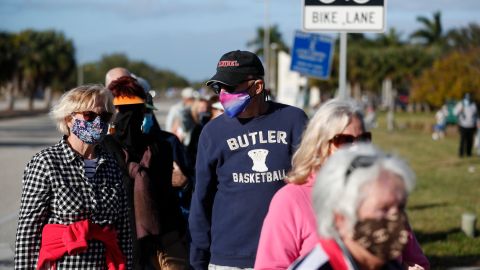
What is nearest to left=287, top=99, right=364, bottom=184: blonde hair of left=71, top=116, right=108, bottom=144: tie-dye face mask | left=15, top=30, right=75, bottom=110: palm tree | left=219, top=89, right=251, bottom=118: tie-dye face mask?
left=219, top=89, right=251, bottom=118: tie-dye face mask

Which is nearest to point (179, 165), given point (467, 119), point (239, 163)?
point (239, 163)

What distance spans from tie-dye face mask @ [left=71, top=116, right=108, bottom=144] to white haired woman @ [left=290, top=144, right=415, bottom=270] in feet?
7.08

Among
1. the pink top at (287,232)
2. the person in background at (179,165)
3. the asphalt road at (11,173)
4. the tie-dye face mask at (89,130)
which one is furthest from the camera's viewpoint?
the asphalt road at (11,173)

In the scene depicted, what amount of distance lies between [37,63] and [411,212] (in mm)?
79440

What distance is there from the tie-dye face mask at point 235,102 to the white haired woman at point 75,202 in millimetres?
621

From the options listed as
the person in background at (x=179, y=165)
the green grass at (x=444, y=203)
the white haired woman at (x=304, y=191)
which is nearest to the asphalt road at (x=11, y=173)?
the person in background at (x=179, y=165)

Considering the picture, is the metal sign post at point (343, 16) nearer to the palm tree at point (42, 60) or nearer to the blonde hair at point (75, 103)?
the blonde hair at point (75, 103)

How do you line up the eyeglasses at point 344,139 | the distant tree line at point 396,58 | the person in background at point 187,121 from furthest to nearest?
the distant tree line at point 396,58 < the person in background at point 187,121 < the eyeglasses at point 344,139

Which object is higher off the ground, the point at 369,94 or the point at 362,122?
the point at 362,122

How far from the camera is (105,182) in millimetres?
4625

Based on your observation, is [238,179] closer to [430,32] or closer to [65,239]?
[65,239]

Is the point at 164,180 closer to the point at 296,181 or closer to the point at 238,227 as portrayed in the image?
the point at 238,227

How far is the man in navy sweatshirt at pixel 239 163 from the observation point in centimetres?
461

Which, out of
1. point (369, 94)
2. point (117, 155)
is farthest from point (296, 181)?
point (369, 94)
